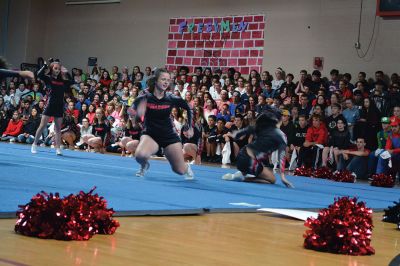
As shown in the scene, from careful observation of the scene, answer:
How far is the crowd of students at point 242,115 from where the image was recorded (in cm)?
1455

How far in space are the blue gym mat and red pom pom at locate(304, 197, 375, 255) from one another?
1.63m

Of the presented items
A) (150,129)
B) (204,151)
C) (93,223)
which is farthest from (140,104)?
(204,151)

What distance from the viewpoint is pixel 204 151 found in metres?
17.4

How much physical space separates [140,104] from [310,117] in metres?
6.39

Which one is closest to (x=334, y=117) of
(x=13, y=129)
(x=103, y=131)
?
(x=103, y=131)

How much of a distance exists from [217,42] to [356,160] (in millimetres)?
8296

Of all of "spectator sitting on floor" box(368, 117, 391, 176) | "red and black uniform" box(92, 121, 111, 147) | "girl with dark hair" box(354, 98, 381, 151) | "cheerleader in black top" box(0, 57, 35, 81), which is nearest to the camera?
"cheerleader in black top" box(0, 57, 35, 81)

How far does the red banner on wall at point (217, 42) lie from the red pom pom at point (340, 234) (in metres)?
15.6

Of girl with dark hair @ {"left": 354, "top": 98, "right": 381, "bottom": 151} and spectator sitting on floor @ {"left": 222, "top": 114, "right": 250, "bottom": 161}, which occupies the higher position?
girl with dark hair @ {"left": 354, "top": 98, "right": 381, "bottom": 151}

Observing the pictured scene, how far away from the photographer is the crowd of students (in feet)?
47.7

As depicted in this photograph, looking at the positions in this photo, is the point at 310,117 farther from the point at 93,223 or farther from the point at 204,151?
the point at 93,223

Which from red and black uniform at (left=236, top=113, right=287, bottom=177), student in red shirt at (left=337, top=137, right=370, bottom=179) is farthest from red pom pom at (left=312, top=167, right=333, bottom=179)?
red and black uniform at (left=236, top=113, right=287, bottom=177)

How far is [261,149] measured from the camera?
10.7 meters

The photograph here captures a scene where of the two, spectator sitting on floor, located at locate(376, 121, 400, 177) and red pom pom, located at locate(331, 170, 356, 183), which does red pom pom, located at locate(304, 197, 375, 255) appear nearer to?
red pom pom, located at locate(331, 170, 356, 183)
